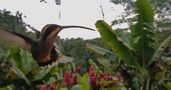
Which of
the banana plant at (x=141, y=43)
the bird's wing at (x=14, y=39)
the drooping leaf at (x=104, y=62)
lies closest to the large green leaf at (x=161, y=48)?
the banana plant at (x=141, y=43)

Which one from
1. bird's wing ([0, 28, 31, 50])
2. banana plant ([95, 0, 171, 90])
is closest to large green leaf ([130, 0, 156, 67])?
banana plant ([95, 0, 171, 90])

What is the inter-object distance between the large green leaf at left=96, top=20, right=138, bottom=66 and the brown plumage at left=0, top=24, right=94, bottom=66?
717 millimetres

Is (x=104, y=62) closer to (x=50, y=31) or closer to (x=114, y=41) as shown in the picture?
(x=114, y=41)

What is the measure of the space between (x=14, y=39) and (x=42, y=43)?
479 millimetres

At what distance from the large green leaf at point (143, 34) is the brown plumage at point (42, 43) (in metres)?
1.18

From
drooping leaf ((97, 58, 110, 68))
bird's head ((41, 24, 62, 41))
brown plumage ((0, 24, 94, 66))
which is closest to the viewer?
brown plumage ((0, 24, 94, 66))

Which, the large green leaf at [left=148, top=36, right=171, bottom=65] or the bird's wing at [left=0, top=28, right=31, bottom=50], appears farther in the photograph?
the large green leaf at [left=148, top=36, right=171, bottom=65]

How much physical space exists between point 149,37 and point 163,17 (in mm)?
10273

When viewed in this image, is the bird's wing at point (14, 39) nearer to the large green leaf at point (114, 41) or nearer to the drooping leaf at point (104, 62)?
the large green leaf at point (114, 41)

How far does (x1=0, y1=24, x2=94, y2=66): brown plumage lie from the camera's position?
23.1 feet

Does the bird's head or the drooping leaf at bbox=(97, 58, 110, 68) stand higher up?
the bird's head

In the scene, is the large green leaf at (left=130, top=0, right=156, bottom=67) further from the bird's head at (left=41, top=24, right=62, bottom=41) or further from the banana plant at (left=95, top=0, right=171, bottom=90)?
the bird's head at (left=41, top=24, right=62, bottom=41)

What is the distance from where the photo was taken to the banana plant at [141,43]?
270 inches

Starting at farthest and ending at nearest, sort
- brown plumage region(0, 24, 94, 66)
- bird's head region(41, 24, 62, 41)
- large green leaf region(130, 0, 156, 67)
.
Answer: bird's head region(41, 24, 62, 41)
brown plumage region(0, 24, 94, 66)
large green leaf region(130, 0, 156, 67)
